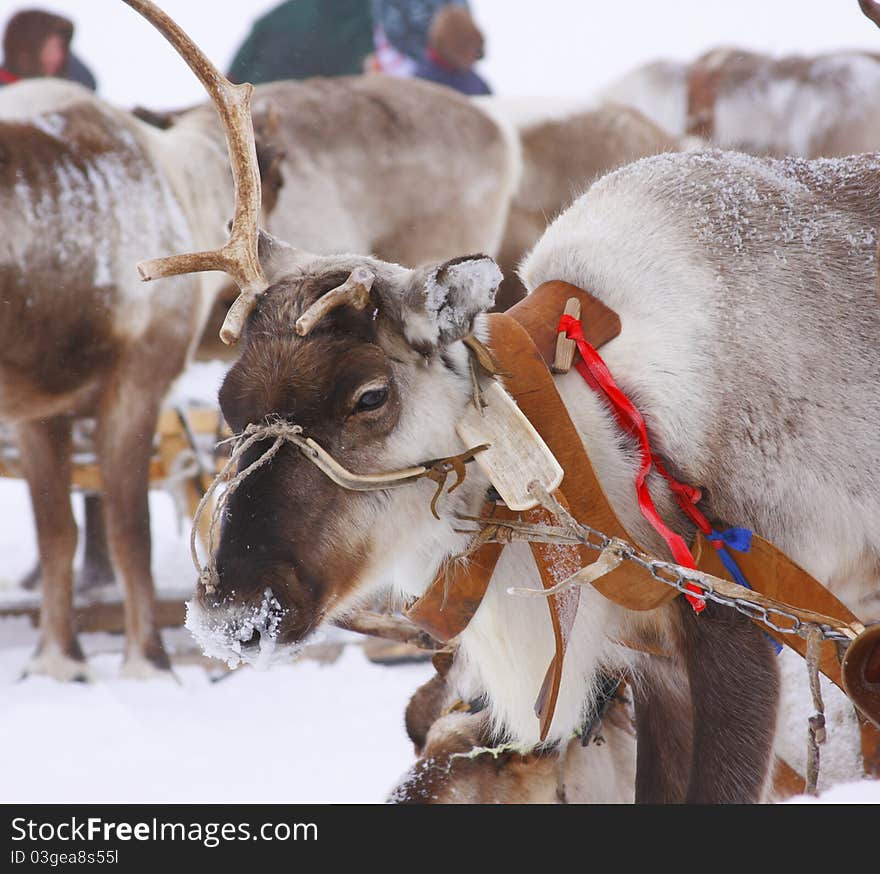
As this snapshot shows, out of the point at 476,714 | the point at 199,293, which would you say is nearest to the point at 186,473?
the point at 199,293

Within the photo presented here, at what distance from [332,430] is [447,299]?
9.2 inches

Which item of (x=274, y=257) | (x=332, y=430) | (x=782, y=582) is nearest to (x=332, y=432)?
(x=332, y=430)

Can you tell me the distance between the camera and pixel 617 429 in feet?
5.47

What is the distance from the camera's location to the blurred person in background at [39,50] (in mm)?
3594

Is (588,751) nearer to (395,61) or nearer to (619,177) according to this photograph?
(619,177)

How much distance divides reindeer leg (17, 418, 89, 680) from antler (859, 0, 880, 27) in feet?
8.32

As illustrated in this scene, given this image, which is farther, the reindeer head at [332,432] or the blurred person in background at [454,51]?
the blurred person in background at [454,51]

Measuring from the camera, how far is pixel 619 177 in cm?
198

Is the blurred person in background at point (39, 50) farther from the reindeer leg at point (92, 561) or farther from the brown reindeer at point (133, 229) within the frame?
the reindeer leg at point (92, 561)

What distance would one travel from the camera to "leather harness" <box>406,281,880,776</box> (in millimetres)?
1578

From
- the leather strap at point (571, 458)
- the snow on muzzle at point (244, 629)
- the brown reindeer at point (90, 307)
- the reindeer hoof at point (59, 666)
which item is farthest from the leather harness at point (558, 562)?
the reindeer hoof at point (59, 666)

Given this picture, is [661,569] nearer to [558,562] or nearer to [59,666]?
[558,562]

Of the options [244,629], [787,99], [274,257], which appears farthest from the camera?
[787,99]

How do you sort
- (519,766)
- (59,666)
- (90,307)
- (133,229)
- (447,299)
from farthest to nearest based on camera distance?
1. (59,666)
2. (133,229)
3. (90,307)
4. (519,766)
5. (447,299)
